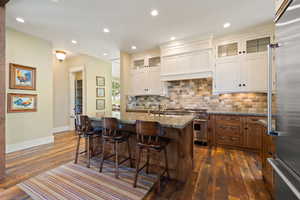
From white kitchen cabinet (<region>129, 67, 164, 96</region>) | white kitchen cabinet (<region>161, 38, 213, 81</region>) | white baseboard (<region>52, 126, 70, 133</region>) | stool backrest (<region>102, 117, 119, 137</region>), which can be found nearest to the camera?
stool backrest (<region>102, 117, 119, 137</region>)

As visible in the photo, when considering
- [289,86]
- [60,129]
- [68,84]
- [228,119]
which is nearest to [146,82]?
[228,119]

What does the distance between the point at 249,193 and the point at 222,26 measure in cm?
335

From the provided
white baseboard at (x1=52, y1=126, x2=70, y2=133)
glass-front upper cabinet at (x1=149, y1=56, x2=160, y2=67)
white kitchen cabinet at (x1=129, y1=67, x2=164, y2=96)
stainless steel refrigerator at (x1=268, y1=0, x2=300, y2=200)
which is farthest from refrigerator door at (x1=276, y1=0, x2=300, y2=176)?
white baseboard at (x1=52, y1=126, x2=70, y2=133)

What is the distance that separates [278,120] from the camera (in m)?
1.04

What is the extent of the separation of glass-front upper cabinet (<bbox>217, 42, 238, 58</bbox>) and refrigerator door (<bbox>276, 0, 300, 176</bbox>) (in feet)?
9.15

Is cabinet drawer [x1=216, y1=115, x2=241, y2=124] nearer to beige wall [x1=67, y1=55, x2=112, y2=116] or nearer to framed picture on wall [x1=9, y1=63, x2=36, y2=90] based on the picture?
beige wall [x1=67, y1=55, x2=112, y2=116]

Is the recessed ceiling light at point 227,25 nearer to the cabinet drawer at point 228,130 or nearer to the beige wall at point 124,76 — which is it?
the cabinet drawer at point 228,130

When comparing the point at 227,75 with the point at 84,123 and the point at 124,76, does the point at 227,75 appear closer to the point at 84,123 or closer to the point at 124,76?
the point at 124,76

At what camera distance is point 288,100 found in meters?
0.89

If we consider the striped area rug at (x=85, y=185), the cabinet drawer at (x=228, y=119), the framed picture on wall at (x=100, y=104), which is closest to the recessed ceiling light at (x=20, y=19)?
the striped area rug at (x=85, y=185)

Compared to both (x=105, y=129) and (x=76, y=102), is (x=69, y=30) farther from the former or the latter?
(x=76, y=102)

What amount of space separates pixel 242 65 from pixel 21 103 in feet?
19.0

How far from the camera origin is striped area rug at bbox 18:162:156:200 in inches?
68.2

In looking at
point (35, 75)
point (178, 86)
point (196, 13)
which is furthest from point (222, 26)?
point (35, 75)
